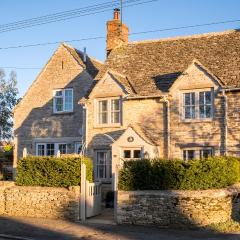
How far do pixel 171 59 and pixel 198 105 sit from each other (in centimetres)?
427

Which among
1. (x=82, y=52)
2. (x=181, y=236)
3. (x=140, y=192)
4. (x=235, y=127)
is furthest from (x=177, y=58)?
(x=181, y=236)

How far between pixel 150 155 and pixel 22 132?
461 inches

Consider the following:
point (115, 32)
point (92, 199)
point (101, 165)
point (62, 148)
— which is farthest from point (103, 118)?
point (92, 199)

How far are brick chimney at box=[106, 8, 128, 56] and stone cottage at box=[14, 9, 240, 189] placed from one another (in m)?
0.06

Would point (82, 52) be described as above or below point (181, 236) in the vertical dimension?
above

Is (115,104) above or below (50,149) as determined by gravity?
above

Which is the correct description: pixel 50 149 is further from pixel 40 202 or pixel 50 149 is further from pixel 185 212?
pixel 185 212

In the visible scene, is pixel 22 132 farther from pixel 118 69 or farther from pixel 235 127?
pixel 235 127

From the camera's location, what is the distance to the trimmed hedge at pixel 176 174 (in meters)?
17.1

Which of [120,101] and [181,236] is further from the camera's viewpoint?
[120,101]

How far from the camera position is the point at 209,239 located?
566 inches

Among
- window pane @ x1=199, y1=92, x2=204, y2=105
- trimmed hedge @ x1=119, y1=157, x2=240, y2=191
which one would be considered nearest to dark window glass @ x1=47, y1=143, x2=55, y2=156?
window pane @ x1=199, y1=92, x2=204, y2=105

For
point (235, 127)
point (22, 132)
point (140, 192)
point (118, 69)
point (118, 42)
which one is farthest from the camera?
point (22, 132)

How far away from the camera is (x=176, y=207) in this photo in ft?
54.5
